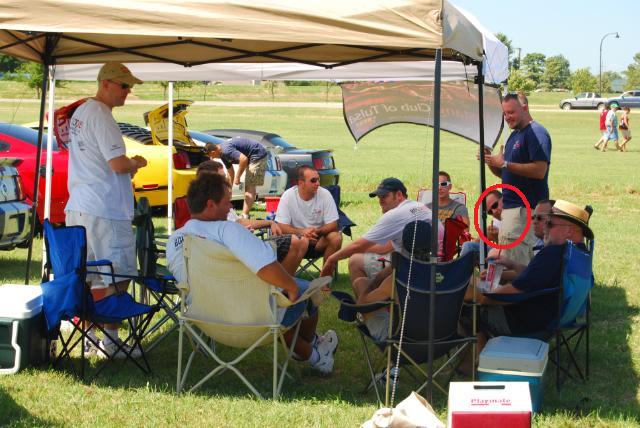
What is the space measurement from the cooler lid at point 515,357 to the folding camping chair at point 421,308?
6.8 inches

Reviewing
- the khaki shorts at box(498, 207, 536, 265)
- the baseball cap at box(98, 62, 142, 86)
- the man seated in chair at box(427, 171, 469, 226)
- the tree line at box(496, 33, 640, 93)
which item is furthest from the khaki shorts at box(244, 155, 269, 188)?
the tree line at box(496, 33, 640, 93)

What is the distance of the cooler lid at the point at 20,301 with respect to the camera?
17.5 feet

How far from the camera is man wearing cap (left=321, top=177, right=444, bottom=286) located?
21.9 feet

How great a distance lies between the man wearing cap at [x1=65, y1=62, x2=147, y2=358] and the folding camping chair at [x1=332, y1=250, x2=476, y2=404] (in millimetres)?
1662

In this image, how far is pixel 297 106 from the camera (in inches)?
2153

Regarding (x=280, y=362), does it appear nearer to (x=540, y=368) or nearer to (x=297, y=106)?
→ (x=540, y=368)

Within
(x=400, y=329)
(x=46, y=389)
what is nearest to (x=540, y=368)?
(x=400, y=329)

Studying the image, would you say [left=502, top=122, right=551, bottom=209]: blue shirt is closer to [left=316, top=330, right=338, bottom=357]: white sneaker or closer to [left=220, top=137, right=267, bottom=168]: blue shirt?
[left=316, top=330, right=338, bottom=357]: white sneaker

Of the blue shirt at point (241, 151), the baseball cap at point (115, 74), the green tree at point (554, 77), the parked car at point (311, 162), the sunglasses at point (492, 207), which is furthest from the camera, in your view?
the green tree at point (554, 77)

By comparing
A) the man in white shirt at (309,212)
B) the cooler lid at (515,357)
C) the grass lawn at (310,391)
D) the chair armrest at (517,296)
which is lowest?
the grass lawn at (310,391)

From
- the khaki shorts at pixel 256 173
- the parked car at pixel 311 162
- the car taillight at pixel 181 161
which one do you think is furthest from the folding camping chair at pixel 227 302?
the parked car at pixel 311 162

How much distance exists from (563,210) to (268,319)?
1.98 m

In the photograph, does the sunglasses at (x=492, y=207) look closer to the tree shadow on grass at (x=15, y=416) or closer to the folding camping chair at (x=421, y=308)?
the folding camping chair at (x=421, y=308)

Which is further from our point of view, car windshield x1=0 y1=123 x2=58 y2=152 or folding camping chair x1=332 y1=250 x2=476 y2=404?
car windshield x1=0 y1=123 x2=58 y2=152
